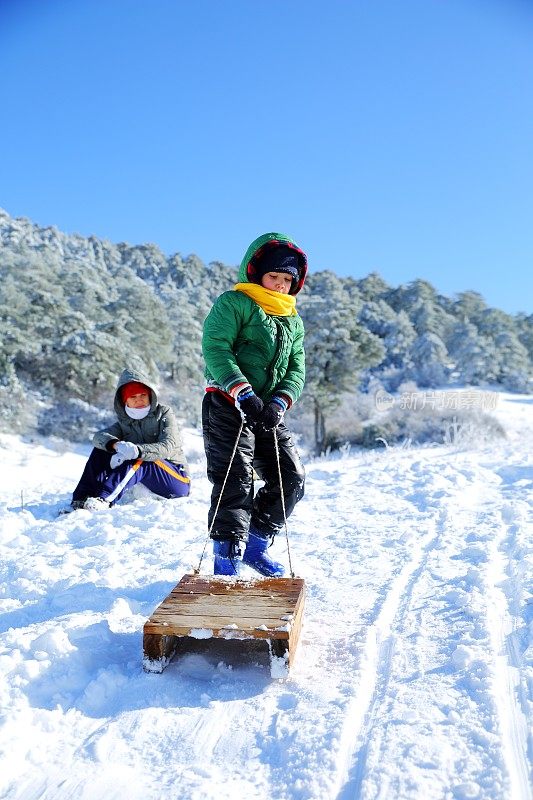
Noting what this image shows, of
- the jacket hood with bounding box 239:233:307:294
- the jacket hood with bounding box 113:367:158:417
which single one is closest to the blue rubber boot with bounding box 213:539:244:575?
the jacket hood with bounding box 239:233:307:294

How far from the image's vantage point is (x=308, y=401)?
24391mm

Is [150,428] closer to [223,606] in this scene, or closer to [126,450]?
[126,450]

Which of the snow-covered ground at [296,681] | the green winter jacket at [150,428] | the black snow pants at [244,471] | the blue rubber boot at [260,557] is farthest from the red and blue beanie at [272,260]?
the green winter jacket at [150,428]

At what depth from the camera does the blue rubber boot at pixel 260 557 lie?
3.10 meters

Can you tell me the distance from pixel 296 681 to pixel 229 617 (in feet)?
1.06

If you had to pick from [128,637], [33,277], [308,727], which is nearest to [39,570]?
[128,637]

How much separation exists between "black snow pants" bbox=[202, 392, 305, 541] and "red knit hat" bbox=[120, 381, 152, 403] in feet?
8.18

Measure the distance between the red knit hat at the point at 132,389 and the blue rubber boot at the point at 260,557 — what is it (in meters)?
2.70

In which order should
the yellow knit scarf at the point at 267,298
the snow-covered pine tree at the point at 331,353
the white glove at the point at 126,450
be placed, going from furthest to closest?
the snow-covered pine tree at the point at 331,353, the white glove at the point at 126,450, the yellow knit scarf at the point at 267,298

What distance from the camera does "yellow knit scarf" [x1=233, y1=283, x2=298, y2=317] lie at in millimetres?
3020

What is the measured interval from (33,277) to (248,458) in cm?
1969

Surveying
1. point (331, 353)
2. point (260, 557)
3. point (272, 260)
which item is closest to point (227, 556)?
point (260, 557)

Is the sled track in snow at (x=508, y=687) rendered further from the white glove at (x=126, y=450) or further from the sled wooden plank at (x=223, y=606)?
the white glove at (x=126, y=450)

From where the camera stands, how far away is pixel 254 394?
9.23ft
